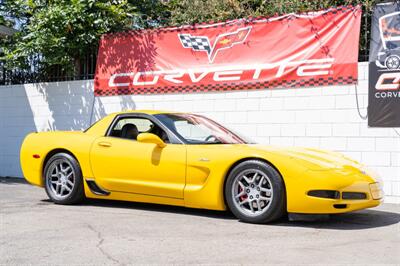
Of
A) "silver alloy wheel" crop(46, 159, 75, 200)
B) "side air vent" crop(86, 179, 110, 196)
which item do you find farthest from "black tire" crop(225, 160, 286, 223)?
"silver alloy wheel" crop(46, 159, 75, 200)

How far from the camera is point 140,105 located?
10.7 metres

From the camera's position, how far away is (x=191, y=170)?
602 cm

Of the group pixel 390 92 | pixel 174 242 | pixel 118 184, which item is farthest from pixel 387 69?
pixel 174 242

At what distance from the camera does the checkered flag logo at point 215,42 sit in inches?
381

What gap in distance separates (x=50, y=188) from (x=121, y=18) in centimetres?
564

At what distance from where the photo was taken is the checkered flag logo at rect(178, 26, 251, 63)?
968cm

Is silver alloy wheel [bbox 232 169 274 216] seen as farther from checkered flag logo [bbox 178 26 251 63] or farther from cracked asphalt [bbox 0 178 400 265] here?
checkered flag logo [bbox 178 26 251 63]

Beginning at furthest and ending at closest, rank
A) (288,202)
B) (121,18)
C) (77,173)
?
(121,18) < (77,173) < (288,202)

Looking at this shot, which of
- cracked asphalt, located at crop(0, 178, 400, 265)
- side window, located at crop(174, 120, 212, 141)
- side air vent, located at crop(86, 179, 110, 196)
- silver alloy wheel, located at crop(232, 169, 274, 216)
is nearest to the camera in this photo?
Result: cracked asphalt, located at crop(0, 178, 400, 265)

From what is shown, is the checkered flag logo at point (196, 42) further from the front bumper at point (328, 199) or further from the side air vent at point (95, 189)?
the front bumper at point (328, 199)

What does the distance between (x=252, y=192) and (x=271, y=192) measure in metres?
0.22

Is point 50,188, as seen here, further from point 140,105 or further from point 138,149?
point 140,105

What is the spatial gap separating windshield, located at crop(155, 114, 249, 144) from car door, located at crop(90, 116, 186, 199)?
151 mm

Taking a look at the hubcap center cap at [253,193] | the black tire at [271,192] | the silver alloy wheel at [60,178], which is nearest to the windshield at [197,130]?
the black tire at [271,192]
